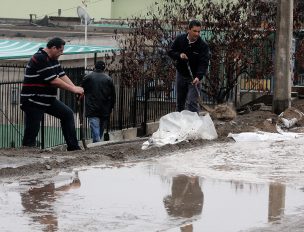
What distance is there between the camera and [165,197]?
28.1ft

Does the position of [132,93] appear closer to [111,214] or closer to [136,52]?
[136,52]

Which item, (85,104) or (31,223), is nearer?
(31,223)

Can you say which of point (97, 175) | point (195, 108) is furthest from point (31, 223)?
point (195, 108)

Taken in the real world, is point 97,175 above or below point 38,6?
below

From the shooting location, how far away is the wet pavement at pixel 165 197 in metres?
7.35

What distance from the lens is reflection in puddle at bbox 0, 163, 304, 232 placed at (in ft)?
23.9

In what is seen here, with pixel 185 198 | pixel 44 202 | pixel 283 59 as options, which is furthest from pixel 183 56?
pixel 44 202

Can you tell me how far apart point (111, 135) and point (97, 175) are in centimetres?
845

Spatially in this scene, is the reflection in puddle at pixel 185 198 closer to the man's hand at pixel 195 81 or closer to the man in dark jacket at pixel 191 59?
the man's hand at pixel 195 81

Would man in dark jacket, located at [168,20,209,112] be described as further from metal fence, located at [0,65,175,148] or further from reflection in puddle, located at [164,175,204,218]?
metal fence, located at [0,65,175,148]

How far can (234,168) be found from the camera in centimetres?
1052

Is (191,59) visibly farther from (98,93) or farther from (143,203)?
(143,203)

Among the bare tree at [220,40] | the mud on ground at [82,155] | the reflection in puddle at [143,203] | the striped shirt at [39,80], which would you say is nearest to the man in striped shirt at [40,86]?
the striped shirt at [39,80]

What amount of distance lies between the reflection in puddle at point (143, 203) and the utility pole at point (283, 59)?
7045 millimetres
